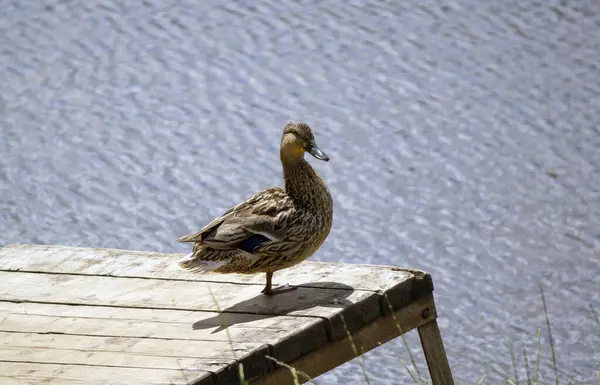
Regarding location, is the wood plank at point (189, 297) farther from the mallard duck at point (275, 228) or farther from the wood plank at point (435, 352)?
the wood plank at point (435, 352)

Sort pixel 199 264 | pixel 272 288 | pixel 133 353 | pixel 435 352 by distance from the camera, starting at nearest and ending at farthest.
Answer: pixel 133 353, pixel 199 264, pixel 272 288, pixel 435 352

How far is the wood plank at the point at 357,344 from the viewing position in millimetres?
4762

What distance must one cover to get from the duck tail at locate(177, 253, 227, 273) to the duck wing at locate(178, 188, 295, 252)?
0.22ft

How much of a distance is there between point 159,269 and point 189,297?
0.42 metres

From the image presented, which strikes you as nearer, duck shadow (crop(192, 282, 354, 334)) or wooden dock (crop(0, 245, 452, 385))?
wooden dock (crop(0, 245, 452, 385))

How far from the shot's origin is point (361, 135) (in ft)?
30.0

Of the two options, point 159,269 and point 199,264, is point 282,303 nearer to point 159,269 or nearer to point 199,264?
point 199,264

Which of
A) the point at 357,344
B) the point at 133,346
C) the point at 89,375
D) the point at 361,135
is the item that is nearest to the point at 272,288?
the point at 357,344

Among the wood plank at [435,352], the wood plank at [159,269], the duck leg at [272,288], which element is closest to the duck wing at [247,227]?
the duck leg at [272,288]

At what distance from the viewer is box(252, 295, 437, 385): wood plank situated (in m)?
4.76

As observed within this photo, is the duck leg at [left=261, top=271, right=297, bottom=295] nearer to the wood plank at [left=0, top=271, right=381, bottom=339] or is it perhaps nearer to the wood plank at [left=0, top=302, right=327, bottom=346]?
the wood plank at [left=0, top=271, right=381, bottom=339]

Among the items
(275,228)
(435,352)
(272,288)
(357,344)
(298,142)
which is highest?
(298,142)

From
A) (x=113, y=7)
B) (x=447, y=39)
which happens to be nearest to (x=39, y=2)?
(x=113, y=7)

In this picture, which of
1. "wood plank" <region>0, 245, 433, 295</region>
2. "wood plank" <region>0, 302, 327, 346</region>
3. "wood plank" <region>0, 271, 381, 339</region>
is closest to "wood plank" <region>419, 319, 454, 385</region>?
"wood plank" <region>0, 245, 433, 295</region>
